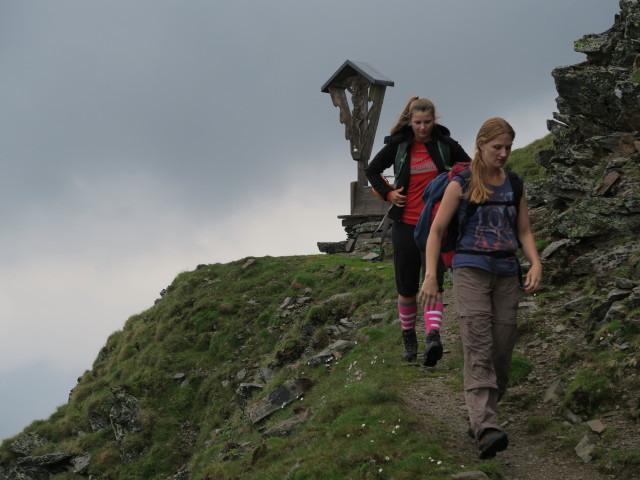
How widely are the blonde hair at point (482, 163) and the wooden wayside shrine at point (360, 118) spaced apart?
21344mm

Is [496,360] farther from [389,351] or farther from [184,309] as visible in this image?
[184,309]

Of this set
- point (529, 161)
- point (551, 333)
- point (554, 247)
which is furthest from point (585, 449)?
point (529, 161)

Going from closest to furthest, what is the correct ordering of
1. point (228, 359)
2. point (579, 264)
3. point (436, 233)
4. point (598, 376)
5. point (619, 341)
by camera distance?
1. point (436, 233)
2. point (598, 376)
3. point (619, 341)
4. point (579, 264)
5. point (228, 359)

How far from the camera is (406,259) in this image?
9000mm

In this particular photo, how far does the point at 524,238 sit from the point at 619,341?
3075mm

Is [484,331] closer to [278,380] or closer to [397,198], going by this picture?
[397,198]

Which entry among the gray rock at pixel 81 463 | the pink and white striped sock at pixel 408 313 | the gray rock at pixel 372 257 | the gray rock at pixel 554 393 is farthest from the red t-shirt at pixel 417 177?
the gray rock at pixel 372 257

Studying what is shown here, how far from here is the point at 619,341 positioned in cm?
895

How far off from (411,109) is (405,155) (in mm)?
589

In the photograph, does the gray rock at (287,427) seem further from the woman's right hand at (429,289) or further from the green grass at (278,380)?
the woman's right hand at (429,289)

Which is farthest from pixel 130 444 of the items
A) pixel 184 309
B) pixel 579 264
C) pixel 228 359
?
pixel 579 264

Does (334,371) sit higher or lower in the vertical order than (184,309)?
lower

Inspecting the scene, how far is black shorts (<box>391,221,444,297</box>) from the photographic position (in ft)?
29.3

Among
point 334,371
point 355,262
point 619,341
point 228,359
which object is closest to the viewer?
point 619,341
